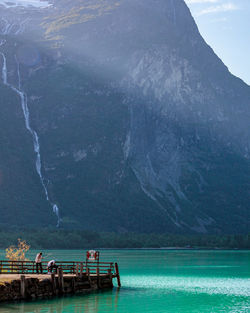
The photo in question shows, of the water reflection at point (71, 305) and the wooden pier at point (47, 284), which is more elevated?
the wooden pier at point (47, 284)

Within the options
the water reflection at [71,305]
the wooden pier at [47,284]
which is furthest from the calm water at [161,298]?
the wooden pier at [47,284]

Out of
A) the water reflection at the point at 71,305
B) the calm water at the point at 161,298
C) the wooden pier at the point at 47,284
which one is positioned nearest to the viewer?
the water reflection at the point at 71,305

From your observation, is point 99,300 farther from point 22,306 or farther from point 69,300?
point 22,306

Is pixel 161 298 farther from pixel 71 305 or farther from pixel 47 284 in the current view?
pixel 47 284

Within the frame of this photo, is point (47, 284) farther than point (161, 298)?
No

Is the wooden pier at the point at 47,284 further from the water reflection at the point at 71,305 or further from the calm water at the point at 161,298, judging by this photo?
the calm water at the point at 161,298

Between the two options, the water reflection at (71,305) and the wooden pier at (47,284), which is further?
the wooden pier at (47,284)

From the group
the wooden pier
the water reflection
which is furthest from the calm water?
the wooden pier

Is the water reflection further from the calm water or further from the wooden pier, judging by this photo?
the wooden pier

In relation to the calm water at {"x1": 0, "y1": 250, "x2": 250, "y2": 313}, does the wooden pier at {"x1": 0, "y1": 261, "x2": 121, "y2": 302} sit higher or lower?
higher

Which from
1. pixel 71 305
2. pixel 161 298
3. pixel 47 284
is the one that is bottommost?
pixel 161 298

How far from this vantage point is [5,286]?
63688 mm

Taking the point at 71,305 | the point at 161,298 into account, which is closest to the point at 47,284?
the point at 71,305

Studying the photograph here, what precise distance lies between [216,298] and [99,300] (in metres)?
15.0
